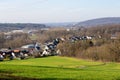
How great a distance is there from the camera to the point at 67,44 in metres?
80.0

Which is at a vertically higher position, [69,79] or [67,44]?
[69,79]

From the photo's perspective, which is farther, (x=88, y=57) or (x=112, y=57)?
(x=88, y=57)

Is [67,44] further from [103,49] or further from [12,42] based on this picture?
[12,42]

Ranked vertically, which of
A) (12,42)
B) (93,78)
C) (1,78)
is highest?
(1,78)

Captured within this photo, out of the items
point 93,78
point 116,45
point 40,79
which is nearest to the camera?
point 40,79

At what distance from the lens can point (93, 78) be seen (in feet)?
51.1

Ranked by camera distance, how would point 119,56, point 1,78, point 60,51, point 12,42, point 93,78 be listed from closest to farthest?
point 1,78 < point 93,78 < point 119,56 < point 60,51 < point 12,42

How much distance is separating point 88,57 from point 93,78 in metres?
51.9

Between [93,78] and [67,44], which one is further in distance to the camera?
[67,44]

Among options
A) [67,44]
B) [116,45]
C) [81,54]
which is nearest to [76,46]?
[67,44]

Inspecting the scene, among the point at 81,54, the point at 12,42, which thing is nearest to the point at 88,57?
the point at 81,54

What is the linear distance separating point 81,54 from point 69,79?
5657cm

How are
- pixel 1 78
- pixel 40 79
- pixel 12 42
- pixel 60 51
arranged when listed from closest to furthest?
pixel 1 78
pixel 40 79
pixel 60 51
pixel 12 42

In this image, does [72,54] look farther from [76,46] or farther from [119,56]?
[119,56]
